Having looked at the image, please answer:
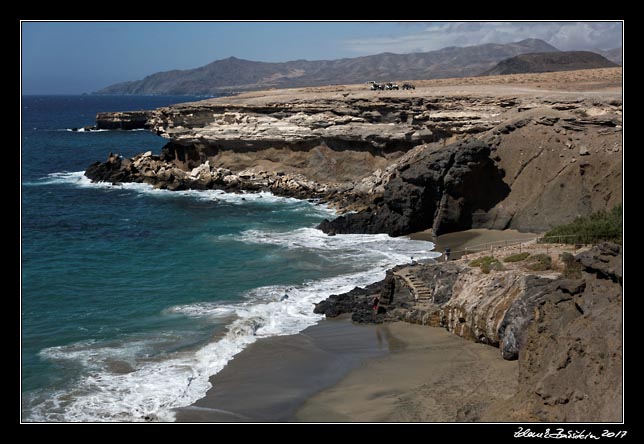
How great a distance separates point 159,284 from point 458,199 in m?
14.2

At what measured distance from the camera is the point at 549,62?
118062 mm

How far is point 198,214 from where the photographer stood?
4000cm

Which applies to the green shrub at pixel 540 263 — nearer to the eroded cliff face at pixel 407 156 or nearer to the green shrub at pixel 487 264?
the green shrub at pixel 487 264

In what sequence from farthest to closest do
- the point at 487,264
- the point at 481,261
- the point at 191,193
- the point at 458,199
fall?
the point at 191,193, the point at 458,199, the point at 481,261, the point at 487,264

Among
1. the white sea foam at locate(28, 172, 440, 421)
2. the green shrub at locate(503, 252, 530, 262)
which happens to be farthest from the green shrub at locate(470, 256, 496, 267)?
the white sea foam at locate(28, 172, 440, 421)

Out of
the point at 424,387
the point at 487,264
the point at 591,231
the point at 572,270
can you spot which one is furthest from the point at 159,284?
the point at 572,270

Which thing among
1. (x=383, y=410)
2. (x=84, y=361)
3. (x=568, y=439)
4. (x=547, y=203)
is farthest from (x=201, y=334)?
(x=547, y=203)

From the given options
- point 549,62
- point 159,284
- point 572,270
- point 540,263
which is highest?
point 549,62

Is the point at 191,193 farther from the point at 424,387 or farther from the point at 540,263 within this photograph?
the point at 424,387

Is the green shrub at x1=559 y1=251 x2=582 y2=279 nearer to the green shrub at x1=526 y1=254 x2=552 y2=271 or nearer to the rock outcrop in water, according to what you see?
the green shrub at x1=526 y1=254 x2=552 y2=271

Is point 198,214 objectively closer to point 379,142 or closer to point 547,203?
point 379,142

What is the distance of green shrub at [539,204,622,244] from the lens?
21.3 m

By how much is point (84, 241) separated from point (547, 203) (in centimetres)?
2082

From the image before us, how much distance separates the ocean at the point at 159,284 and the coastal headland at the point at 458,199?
6.73ft
